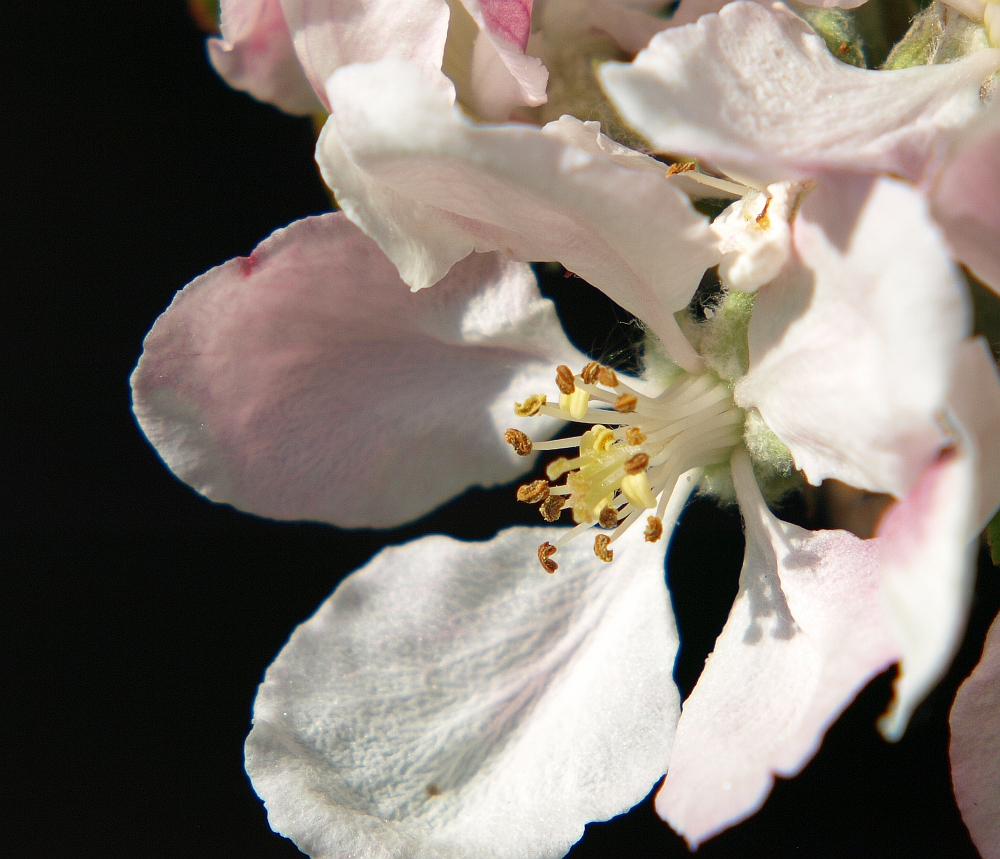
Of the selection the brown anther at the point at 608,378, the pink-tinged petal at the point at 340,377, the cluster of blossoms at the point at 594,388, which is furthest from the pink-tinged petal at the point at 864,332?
the pink-tinged petal at the point at 340,377

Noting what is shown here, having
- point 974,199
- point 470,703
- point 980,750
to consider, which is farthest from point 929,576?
point 470,703

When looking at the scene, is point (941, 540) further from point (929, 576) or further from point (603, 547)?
point (603, 547)

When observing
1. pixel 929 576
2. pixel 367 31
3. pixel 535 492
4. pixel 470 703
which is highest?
pixel 367 31

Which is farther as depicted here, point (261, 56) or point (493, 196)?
point (261, 56)

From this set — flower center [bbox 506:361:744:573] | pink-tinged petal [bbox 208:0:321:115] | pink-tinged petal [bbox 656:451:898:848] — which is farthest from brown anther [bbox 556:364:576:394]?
pink-tinged petal [bbox 208:0:321:115]

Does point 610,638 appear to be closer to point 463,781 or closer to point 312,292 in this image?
point 463,781

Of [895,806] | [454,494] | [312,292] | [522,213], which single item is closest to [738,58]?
[522,213]

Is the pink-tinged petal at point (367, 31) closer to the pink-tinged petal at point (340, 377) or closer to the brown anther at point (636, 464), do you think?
the pink-tinged petal at point (340, 377)
